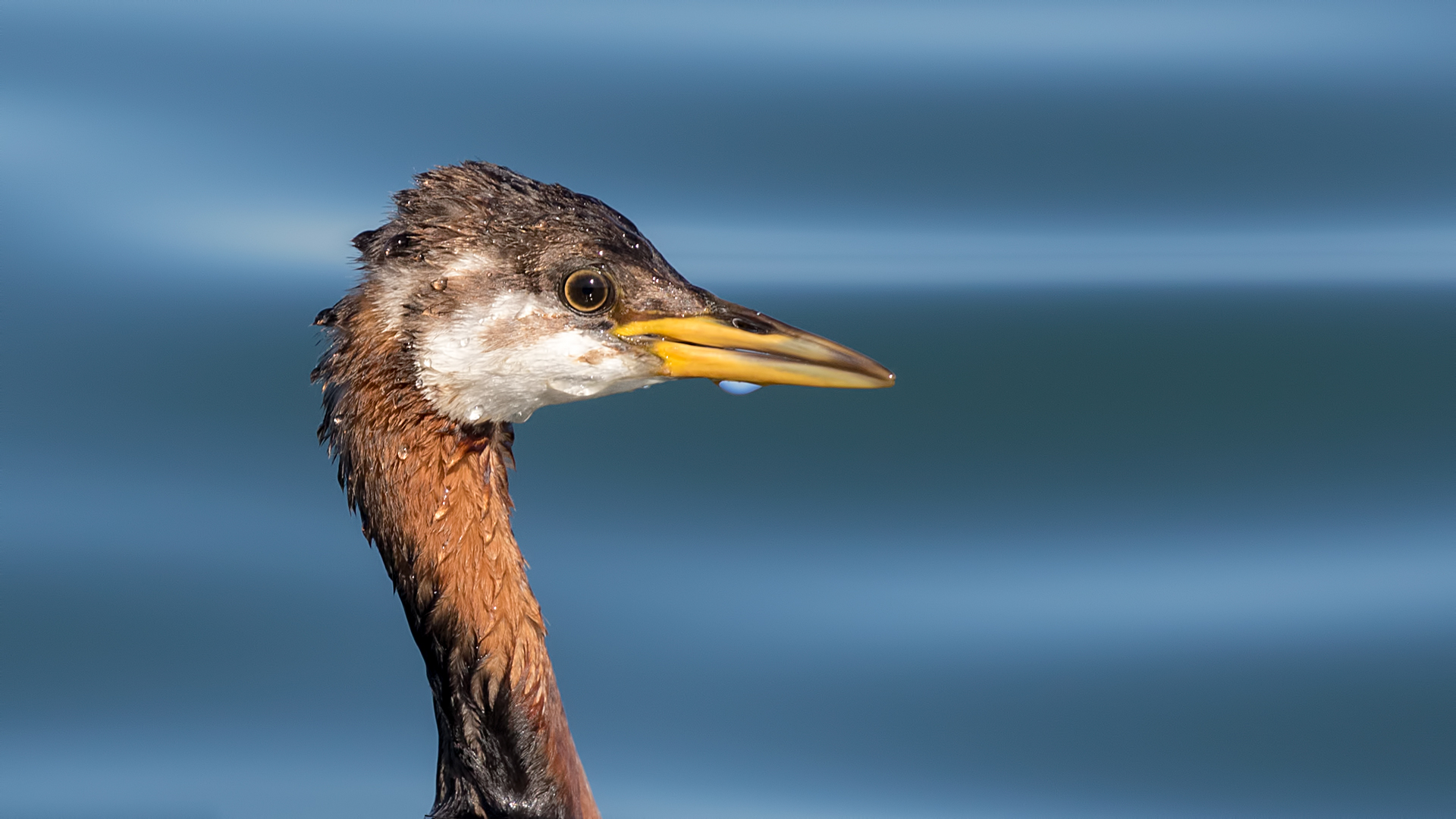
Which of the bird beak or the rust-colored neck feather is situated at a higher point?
the bird beak

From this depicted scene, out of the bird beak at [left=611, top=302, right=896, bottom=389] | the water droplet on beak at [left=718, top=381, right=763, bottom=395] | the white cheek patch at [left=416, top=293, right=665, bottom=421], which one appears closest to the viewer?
the white cheek patch at [left=416, top=293, right=665, bottom=421]

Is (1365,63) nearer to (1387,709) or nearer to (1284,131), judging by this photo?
(1284,131)

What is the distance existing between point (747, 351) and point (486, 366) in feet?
2.25

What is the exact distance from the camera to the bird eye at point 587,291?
4531mm

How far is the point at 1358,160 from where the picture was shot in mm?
7949

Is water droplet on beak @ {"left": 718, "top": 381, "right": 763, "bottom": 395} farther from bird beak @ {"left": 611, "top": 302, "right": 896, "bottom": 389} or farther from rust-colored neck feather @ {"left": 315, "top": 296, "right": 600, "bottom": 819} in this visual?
rust-colored neck feather @ {"left": 315, "top": 296, "right": 600, "bottom": 819}

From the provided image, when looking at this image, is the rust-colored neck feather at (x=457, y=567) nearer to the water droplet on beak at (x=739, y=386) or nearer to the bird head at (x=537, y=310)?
the bird head at (x=537, y=310)

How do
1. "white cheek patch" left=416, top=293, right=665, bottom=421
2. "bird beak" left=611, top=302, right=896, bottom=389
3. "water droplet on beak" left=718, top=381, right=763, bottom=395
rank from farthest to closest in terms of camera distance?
"water droplet on beak" left=718, top=381, right=763, bottom=395
"bird beak" left=611, top=302, right=896, bottom=389
"white cheek patch" left=416, top=293, right=665, bottom=421

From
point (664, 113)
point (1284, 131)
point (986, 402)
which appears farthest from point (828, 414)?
point (1284, 131)

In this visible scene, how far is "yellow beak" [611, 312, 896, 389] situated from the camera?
4.62 m

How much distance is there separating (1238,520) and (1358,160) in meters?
2.35

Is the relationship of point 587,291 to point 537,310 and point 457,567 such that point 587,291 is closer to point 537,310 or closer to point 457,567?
point 537,310

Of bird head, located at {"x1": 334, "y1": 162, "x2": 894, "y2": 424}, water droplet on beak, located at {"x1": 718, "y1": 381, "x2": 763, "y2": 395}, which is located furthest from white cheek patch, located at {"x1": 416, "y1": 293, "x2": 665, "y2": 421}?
water droplet on beak, located at {"x1": 718, "y1": 381, "x2": 763, "y2": 395}

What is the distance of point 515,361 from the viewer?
4512mm
